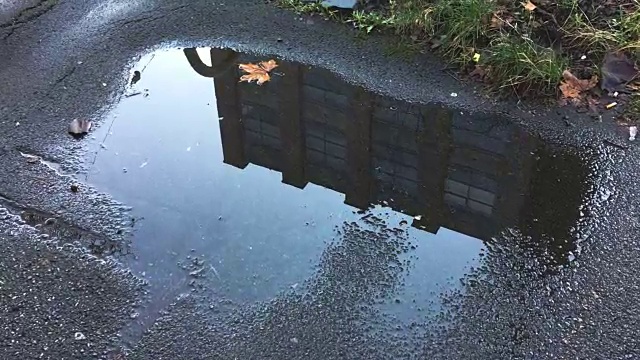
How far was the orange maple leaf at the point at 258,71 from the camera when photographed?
14.0 ft

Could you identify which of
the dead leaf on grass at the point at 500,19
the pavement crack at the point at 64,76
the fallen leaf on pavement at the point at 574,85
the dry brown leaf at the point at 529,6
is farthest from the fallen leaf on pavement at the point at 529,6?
the pavement crack at the point at 64,76

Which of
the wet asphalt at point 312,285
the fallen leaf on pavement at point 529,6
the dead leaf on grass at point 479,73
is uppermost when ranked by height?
the fallen leaf on pavement at point 529,6

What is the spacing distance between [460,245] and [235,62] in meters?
2.08

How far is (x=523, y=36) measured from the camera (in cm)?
420

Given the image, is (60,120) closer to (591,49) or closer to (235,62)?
(235,62)

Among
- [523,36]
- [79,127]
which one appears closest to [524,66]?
[523,36]

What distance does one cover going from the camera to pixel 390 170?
143 inches

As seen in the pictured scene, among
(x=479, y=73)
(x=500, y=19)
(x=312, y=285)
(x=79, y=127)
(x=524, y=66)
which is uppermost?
(x=500, y=19)


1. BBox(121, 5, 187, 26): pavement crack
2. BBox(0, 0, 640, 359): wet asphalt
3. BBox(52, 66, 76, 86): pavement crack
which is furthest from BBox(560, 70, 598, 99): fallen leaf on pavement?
BBox(52, 66, 76, 86): pavement crack

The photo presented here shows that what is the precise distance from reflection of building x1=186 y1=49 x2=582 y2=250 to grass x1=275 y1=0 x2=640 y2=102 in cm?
41

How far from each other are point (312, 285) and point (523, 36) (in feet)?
7.46

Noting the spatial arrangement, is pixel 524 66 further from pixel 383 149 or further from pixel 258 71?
pixel 258 71

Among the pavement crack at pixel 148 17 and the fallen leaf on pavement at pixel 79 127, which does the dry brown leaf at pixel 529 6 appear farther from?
the fallen leaf on pavement at pixel 79 127

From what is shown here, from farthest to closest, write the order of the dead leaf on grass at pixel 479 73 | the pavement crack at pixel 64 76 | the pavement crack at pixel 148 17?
the pavement crack at pixel 148 17
the pavement crack at pixel 64 76
the dead leaf on grass at pixel 479 73
